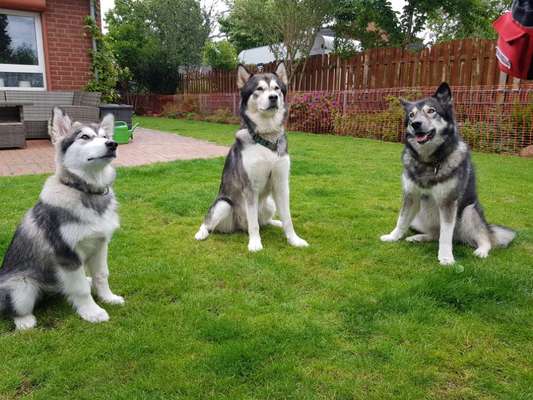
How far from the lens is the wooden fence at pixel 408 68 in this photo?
32.3 ft

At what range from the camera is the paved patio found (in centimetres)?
698

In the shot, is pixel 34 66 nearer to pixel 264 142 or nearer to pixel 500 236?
pixel 264 142

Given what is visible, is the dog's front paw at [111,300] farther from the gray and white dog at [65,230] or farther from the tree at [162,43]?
the tree at [162,43]

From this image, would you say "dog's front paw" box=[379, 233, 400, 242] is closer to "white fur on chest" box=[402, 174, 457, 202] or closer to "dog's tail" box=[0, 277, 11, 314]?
"white fur on chest" box=[402, 174, 457, 202]

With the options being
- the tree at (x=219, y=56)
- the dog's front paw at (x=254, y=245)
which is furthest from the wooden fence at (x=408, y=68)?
the dog's front paw at (x=254, y=245)

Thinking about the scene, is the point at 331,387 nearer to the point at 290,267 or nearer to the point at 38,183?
the point at 290,267

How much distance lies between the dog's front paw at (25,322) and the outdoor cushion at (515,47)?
3.41m

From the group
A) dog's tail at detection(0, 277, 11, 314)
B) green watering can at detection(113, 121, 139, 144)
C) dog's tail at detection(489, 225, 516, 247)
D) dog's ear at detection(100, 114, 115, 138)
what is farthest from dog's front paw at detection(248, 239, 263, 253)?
green watering can at detection(113, 121, 139, 144)

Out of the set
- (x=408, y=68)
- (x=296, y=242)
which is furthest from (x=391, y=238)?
(x=408, y=68)

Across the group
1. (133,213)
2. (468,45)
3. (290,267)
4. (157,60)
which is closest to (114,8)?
(157,60)

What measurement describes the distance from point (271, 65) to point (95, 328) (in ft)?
49.7

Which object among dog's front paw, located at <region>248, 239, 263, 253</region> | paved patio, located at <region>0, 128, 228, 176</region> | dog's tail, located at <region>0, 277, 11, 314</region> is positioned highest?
paved patio, located at <region>0, 128, 228, 176</region>

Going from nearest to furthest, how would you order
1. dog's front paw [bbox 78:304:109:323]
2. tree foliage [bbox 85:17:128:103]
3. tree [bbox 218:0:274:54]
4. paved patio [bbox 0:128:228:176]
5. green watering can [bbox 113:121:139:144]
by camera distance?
dog's front paw [bbox 78:304:109:323] → paved patio [bbox 0:128:228:176] → green watering can [bbox 113:121:139:144] → tree foliage [bbox 85:17:128:103] → tree [bbox 218:0:274:54]

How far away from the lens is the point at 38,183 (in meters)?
5.71
